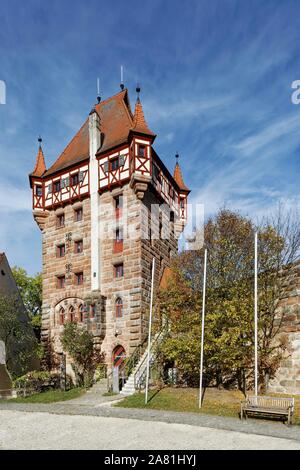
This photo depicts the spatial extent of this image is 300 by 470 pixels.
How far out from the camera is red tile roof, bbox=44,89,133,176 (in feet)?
91.3

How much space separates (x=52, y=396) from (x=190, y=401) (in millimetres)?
7666

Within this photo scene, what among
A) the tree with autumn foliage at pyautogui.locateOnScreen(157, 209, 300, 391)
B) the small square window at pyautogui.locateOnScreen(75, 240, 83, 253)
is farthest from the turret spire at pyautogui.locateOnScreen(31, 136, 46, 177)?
the tree with autumn foliage at pyautogui.locateOnScreen(157, 209, 300, 391)

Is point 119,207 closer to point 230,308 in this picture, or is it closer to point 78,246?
point 78,246

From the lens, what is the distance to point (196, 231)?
2441 centimetres

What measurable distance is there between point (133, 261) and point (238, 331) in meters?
9.02

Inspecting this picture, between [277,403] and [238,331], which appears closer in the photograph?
[277,403]

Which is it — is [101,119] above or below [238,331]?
above

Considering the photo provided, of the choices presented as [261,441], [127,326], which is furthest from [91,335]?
[261,441]

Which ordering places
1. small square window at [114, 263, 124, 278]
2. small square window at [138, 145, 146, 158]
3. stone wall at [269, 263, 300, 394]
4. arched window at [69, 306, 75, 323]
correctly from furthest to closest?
arched window at [69, 306, 75, 323]
small square window at [114, 263, 124, 278]
small square window at [138, 145, 146, 158]
stone wall at [269, 263, 300, 394]

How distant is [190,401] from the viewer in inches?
633

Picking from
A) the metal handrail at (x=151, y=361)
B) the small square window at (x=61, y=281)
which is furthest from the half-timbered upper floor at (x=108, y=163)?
the metal handrail at (x=151, y=361)

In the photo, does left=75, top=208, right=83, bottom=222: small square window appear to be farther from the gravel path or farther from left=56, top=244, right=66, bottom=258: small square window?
the gravel path

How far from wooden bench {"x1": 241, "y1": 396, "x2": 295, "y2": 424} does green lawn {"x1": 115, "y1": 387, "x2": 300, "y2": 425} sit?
547 millimetres
